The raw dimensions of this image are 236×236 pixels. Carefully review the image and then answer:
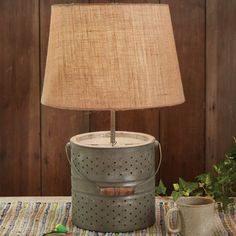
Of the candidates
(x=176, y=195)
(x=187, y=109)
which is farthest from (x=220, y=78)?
(x=176, y=195)

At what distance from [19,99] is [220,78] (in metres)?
0.56

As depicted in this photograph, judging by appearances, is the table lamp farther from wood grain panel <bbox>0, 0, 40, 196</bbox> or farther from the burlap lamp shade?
wood grain panel <bbox>0, 0, 40, 196</bbox>

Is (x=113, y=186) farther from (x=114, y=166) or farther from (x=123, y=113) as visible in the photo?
(x=123, y=113)

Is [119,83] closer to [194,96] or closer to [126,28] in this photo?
[126,28]

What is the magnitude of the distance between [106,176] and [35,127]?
1.46 feet

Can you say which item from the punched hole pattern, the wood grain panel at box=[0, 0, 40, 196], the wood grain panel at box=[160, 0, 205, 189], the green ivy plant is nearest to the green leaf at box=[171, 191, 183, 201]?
the green ivy plant

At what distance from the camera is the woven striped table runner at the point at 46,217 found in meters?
1.42

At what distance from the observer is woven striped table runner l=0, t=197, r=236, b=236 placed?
4.65 ft

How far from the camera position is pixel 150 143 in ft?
4.75

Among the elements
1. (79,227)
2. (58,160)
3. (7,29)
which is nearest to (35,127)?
(58,160)

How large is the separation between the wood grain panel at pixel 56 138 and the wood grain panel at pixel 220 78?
35 centimetres

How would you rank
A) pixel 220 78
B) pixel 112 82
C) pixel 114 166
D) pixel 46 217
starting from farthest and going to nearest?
pixel 220 78 < pixel 46 217 < pixel 114 166 < pixel 112 82

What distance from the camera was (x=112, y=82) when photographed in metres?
1.30

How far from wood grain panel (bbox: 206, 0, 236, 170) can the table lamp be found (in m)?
0.38
